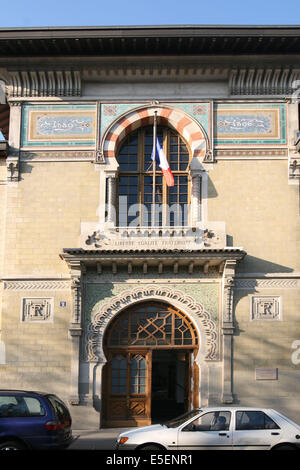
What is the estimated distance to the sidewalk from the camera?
1525 centimetres

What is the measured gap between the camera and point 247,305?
18703 millimetres

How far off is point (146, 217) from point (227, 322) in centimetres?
417

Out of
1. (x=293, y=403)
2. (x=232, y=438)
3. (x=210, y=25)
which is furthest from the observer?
(x=210, y=25)

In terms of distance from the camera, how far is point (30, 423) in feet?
40.8

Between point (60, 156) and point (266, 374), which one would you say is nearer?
point (266, 374)

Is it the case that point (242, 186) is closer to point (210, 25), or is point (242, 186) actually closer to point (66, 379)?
point (210, 25)

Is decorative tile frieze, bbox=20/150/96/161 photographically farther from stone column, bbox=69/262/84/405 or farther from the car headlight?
the car headlight

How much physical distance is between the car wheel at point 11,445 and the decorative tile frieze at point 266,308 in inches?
342

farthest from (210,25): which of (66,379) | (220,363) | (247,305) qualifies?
(66,379)

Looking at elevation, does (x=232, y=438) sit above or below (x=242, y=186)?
below

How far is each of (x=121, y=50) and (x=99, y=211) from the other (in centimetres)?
522

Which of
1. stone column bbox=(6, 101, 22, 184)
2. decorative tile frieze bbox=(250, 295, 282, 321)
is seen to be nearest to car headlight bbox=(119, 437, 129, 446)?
decorative tile frieze bbox=(250, 295, 282, 321)

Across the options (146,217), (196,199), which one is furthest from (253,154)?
(146,217)

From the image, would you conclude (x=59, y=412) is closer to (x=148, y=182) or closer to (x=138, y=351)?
(x=138, y=351)
